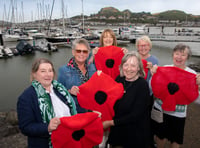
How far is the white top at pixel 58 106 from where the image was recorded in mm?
1698

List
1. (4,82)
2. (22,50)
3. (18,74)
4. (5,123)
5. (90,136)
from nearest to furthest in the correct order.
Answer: (90,136) → (5,123) → (4,82) → (18,74) → (22,50)

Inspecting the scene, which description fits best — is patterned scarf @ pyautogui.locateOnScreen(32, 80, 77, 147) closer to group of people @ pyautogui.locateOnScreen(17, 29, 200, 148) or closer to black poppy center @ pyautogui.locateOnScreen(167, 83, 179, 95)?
group of people @ pyautogui.locateOnScreen(17, 29, 200, 148)

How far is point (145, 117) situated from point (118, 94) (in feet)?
1.41

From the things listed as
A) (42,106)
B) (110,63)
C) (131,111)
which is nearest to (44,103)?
(42,106)

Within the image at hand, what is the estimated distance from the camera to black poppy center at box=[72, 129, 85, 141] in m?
1.62

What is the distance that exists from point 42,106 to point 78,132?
46cm

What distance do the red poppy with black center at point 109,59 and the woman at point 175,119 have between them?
0.65 metres

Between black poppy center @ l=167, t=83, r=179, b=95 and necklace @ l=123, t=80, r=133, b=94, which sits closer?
necklace @ l=123, t=80, r=133, b=94

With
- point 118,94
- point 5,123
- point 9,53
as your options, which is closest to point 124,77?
point 118,94

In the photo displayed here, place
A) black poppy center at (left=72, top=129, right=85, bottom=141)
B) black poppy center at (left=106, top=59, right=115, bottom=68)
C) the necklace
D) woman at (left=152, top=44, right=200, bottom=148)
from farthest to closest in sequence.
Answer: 1. black poppy center at (left=106, top=59, right=115, bottom=68)
2. woman at (left=152, top=44, right=200, bottom=148)
3. the necklace
4. black poppy center at (left=72, top=129, right=85, bottom=141)

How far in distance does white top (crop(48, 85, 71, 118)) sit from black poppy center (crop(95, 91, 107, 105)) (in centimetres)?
38

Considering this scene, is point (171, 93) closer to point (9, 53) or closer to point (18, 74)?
point (18, 74)

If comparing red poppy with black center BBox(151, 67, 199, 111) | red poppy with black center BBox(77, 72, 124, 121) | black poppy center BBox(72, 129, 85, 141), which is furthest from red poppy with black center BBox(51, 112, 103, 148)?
red poppy with black center BBox(151, 67, 199, 111)

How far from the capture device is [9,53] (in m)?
20.3
